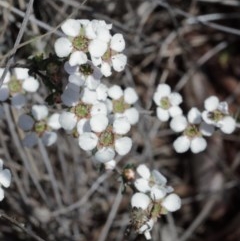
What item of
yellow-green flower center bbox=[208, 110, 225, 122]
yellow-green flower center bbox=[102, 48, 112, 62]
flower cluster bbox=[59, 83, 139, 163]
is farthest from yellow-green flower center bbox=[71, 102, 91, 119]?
yellow-green flower center bbox=[208, 110, 225, 122]

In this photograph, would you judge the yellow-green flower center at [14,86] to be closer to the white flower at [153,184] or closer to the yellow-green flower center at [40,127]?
the yellow-green flower center at [40,127]

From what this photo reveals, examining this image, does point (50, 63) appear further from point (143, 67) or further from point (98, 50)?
point (143, 67)

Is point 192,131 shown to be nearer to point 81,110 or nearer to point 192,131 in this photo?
point 192,131

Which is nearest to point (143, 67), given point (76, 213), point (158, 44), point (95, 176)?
point (158, 44)

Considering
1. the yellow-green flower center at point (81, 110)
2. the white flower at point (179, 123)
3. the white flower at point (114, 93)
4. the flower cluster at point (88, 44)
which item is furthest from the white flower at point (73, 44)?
the white flower at point (179, 123)

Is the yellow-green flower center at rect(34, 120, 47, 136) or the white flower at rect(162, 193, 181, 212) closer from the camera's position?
the white flower at rect(162, 193, 181, 212)

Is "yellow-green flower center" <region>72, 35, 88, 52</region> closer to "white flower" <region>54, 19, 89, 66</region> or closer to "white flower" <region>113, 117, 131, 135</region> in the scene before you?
"white flower" <region>54, 19, 89, 66</region>
